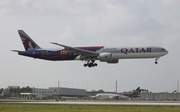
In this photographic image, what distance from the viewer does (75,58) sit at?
7950 cm

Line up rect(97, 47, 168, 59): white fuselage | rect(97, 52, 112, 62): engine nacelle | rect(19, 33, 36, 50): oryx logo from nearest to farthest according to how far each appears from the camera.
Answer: rect(97, 47, 168, 59): white fuselage
rect(97, 52, 112, 62): engine nacelle
rect(19, 33, 36, 50): oryx logo

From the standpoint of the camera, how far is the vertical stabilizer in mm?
85000

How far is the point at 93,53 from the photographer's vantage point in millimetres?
76188

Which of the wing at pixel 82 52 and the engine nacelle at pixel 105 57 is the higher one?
the wing at pixel 82 52

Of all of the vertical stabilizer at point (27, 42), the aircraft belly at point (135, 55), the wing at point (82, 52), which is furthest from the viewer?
the vertical stabilizer at point (27, 42)

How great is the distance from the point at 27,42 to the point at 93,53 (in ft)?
64.1

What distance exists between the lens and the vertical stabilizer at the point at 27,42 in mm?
85000

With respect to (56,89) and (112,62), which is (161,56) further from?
(56,89)

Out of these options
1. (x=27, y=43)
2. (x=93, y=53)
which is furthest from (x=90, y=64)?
(x=27, y=43)

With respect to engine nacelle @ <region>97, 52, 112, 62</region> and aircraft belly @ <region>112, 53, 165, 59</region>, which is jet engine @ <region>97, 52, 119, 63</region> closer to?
engine nacelle @ <region>97, 52, 112, 62</region>

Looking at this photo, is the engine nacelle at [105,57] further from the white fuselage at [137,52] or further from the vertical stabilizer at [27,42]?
the vertical stabilizer at [27,42]

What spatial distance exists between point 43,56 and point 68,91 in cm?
11650

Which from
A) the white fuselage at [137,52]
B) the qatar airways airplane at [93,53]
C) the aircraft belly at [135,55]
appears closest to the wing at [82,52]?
the qatar airways airplane at [93,53]

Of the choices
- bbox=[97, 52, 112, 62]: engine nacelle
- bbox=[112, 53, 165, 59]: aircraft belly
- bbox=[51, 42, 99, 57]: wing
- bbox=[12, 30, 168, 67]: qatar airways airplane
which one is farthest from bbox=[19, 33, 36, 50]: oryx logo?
bbox=[112, 53, 165, 59]: aircraft belly
